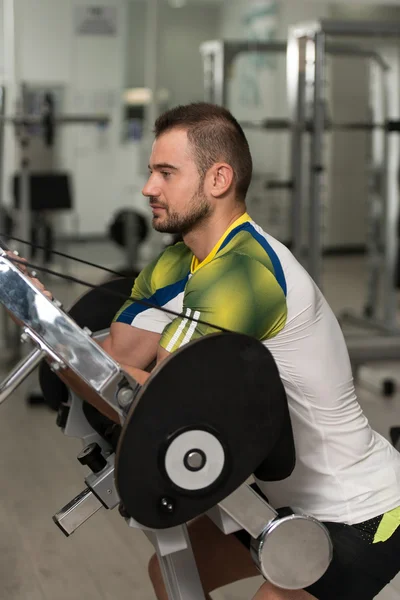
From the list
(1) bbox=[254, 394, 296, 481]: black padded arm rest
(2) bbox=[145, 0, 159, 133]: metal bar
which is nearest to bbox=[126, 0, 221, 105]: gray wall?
(2) bbox=[145, 0, 159, 133]: metal bar

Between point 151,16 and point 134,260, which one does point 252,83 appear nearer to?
point 151,16

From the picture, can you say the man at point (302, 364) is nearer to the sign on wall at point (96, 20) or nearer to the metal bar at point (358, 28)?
the metal bar at point (358, 28)

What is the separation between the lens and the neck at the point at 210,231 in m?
1.33

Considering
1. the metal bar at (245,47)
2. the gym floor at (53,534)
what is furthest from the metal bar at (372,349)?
the metal bar at (245,47)

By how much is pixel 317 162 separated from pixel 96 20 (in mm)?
1832

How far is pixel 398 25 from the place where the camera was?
4.38 m

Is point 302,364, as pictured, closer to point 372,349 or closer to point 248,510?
point 248,510

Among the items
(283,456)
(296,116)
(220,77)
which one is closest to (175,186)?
(283,456)

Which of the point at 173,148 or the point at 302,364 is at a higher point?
the point at 173,148

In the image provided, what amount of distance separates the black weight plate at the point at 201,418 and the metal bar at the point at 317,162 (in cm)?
298

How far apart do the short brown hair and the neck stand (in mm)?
32

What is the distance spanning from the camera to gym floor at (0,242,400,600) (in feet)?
7.26

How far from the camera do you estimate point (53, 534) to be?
2541 millimetres

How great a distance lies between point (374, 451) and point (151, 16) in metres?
4.51
